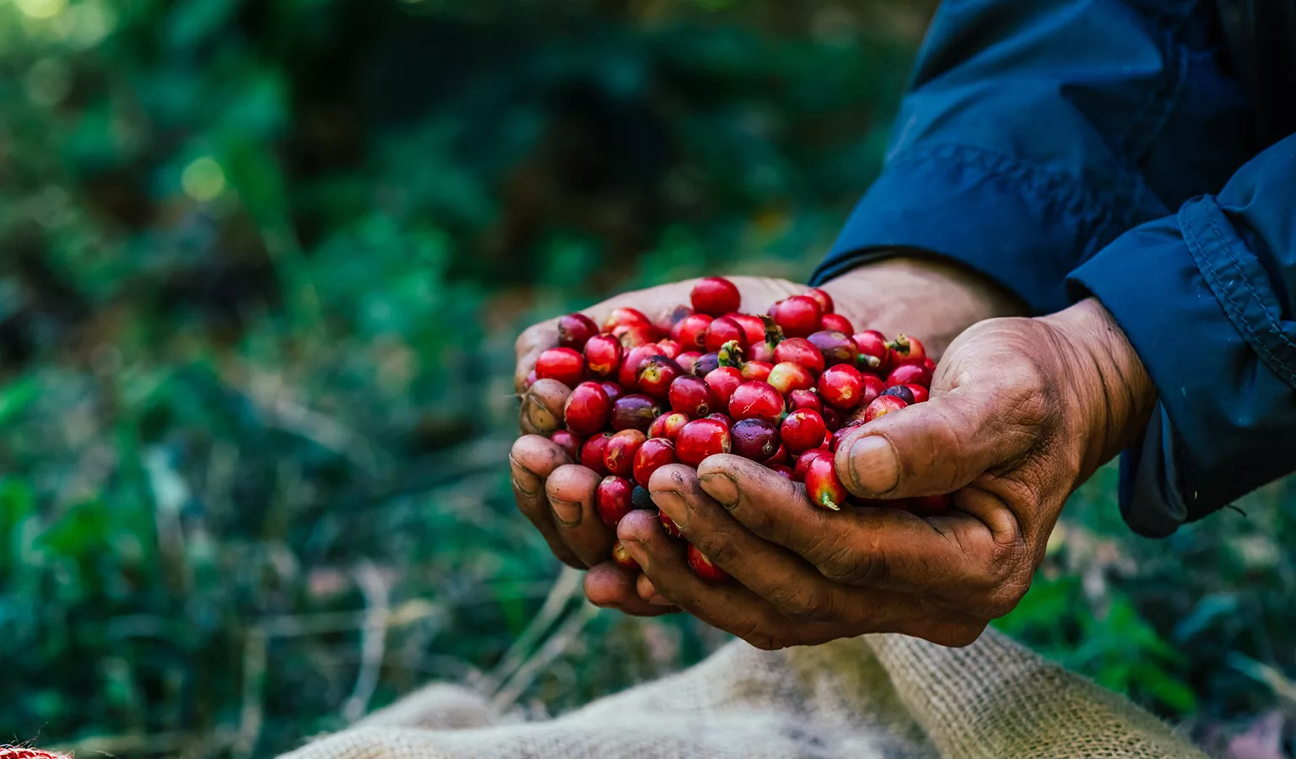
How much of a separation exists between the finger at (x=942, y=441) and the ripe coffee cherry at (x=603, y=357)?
0.48 m

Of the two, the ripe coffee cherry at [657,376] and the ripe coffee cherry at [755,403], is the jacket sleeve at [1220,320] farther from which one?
the ripe coffee cherry at [657,376]

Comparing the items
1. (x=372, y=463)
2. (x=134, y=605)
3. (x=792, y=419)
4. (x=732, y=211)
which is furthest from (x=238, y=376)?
(x=792, y=419)

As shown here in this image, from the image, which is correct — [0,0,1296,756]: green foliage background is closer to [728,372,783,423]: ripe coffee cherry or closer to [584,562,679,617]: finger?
[584,562,679,617]: finger

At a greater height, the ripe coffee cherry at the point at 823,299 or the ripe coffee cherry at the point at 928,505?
the ripe coffee cherry at the point at 823,299

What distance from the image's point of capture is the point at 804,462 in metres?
1.31

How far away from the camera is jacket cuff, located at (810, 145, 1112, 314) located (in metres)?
1.75

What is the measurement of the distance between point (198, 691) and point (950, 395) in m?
1.77

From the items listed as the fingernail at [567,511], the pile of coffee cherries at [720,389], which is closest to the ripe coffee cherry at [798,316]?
the pile of coffee cherries at [720,389]

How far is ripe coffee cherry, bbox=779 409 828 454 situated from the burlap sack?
62 centimetres

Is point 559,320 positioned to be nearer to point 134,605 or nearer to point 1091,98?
point 1091,98

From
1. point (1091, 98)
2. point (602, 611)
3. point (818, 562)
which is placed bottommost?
point (602, 611)

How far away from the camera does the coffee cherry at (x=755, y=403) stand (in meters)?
1.39

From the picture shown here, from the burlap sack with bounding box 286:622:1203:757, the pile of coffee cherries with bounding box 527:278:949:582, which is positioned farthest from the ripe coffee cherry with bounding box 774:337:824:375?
the burlap sack with bounding box 286:622:1203:757

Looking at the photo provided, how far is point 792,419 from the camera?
4.47 ft
